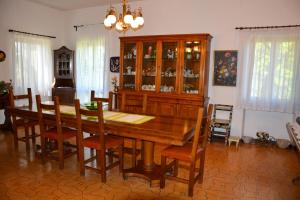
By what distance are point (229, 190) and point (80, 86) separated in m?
4.38

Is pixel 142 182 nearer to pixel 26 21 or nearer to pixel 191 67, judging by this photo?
pixel 191 67

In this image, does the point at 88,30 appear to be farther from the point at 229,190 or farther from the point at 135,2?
the point at 229,190

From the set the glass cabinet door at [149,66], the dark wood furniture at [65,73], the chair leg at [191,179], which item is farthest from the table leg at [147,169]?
the dark wood furniture at [65,73]

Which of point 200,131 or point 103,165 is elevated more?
point 200,131

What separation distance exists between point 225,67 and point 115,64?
250 centimetres

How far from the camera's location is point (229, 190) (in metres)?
2.54

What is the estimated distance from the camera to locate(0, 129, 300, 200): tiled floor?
2410mm

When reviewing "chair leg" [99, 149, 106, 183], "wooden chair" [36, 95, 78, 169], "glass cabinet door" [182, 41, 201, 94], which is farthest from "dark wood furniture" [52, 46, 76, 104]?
"chair leg" [99, 149, 106, 183]

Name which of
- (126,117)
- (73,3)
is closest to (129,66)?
(73,3)

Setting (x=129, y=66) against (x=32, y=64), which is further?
(x=32, y=64)

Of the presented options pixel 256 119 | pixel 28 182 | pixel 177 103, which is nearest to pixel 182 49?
pixel 177 103

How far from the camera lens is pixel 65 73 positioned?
5.69 meters

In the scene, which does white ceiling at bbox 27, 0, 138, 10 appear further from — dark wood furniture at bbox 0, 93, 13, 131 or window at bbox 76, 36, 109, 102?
dark wood furniture at bbox 0, 93, 13, 131

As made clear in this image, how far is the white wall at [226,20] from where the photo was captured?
3930 millimetres
